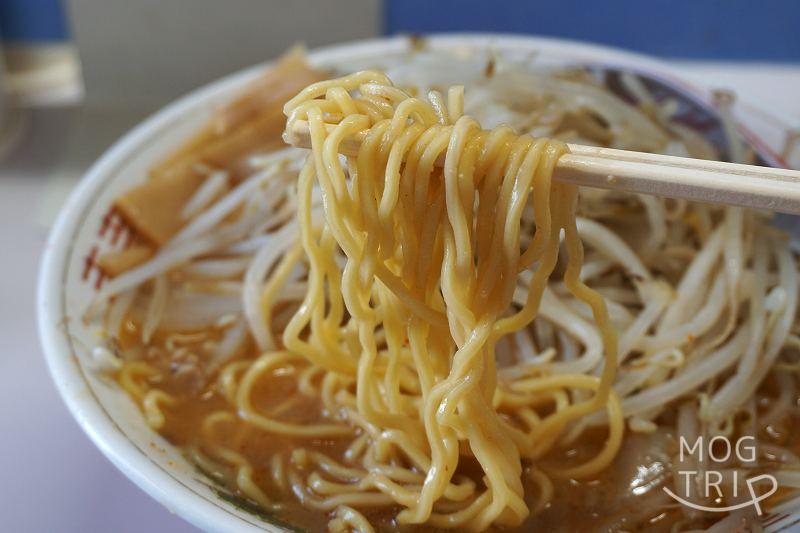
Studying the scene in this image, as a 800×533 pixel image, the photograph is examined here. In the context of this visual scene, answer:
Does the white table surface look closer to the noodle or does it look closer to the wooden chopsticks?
the noodle

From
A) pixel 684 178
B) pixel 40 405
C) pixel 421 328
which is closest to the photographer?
pixel 684 178

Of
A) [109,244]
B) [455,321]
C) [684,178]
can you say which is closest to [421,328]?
[455,321]

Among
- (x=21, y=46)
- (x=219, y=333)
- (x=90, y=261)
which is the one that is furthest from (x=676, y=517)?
(x=21, y=46)

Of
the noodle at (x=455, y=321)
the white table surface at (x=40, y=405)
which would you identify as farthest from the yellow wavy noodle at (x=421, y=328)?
the white table surface at (x=40, y=405)

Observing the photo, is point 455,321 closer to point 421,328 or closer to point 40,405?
point 421,328

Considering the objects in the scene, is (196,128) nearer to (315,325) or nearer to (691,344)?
(315,325)

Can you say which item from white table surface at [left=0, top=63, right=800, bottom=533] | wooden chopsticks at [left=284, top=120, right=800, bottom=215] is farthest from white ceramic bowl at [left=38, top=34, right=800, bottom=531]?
wooden chopsticks at [left=284, top=120, right=800, bottom=215]

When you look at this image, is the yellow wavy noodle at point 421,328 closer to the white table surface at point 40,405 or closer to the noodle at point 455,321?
the noodle at point 455,321
